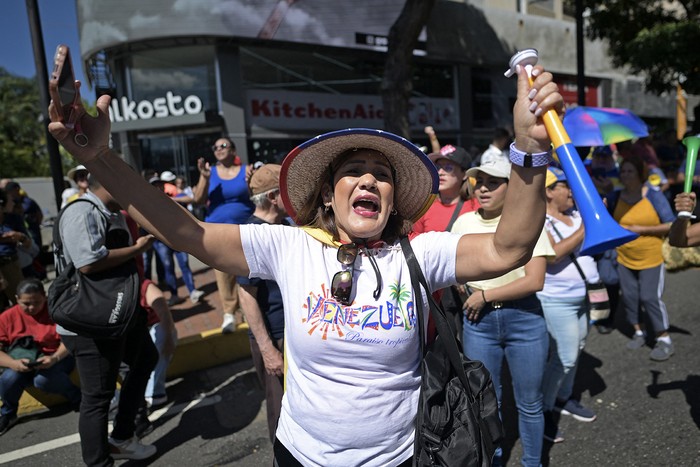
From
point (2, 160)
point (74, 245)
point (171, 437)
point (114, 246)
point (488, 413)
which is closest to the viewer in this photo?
point (488, 413)

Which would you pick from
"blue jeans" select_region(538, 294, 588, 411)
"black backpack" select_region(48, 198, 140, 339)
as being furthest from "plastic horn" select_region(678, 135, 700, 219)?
"black backpack" select_region(48, 198, 140, 339)

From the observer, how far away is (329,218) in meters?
1.82

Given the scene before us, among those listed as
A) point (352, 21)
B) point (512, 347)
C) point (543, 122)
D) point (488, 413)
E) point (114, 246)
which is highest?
point (352, 21)

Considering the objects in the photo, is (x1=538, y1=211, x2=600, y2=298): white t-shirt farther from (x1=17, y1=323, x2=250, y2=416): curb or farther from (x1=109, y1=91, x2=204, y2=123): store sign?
(x1=109, y1=91, x2=204, y2=123): store sign

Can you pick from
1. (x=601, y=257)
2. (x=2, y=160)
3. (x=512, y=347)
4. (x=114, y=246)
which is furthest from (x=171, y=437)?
(x=2, y=160)

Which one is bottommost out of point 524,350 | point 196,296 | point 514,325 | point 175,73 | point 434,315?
point 196,296

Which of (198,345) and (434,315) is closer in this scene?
(434,315)

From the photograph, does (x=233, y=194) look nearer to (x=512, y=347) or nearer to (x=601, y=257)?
(x=512, y=347)

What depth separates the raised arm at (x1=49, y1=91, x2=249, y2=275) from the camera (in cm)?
138

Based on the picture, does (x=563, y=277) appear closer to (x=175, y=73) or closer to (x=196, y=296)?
(x=196, y=296)

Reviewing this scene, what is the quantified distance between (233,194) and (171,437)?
2.54 metres

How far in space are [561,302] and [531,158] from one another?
2.18m

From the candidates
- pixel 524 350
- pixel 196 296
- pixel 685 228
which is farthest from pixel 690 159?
pixel 196 296

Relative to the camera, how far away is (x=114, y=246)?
9.58 feet
